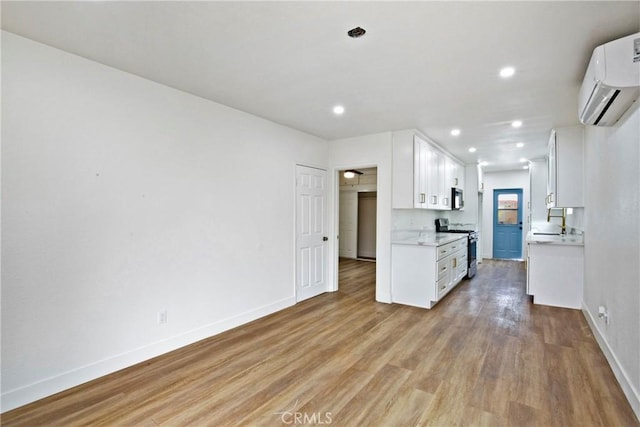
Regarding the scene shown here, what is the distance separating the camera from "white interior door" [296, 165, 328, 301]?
459 cm

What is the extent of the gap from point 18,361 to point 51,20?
229cm

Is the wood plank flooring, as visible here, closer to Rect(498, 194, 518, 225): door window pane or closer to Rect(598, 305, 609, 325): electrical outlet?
Rect(598, 305, 609, 325): electrical outlet

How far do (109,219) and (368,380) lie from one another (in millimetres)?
A: 2502

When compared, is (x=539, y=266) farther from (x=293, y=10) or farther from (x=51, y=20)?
(x=51, y=20)

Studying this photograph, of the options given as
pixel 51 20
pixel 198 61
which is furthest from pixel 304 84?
pixel 51 20

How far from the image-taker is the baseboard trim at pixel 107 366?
2.14 m

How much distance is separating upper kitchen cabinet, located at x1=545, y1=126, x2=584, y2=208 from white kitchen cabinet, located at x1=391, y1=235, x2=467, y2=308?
1651 millimetres

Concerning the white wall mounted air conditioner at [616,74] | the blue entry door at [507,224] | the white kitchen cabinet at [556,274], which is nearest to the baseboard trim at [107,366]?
the white wall mounted air conditioner at [616,74]

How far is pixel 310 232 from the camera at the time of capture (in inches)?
189

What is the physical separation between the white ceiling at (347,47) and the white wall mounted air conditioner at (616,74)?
0.13 metres

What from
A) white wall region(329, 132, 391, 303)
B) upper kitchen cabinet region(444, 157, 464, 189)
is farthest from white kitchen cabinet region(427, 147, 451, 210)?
white wall region(329, 132, 391, 303)

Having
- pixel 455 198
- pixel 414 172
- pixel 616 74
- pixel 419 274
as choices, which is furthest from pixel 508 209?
pixel 616 74

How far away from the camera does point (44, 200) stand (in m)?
2.26

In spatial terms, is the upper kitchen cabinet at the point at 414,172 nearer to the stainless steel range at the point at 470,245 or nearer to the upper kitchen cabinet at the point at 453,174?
the upper kitchen cabinet at the point at 453,174
